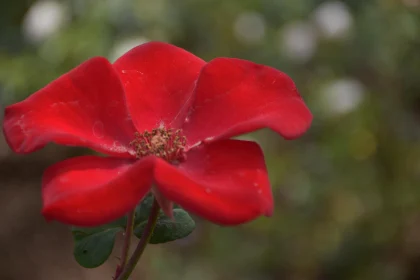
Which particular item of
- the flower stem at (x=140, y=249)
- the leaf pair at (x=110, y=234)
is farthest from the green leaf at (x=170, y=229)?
the flower stem at (x=140, y=249)

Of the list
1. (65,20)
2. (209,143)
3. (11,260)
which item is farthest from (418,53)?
(209,143)

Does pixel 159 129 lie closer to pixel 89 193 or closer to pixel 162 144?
pixel 162 144

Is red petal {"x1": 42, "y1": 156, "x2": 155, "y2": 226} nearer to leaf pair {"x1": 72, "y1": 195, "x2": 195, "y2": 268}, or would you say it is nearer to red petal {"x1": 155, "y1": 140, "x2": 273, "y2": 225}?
red petal {"x1": 155, "y1": 140, "x2": 273, "y2": 225}

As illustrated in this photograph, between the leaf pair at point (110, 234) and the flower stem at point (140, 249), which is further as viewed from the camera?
the leaf pair at point (110, 234)

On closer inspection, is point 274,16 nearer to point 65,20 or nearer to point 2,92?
point 65,20

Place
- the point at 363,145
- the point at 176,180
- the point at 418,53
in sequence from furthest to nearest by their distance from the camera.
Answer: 1. the point at 418,53
2. the point at 363,145
3. the point at 176,180

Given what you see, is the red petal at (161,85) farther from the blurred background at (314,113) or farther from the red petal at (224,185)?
the blurred background at (314,113)

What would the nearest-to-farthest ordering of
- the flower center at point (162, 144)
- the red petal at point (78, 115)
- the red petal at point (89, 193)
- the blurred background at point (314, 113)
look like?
the red petal at point (89, 193) < the red petal at point (78, 115) < the flower center at point (162, 144) < the blurred background at point (314, 113)

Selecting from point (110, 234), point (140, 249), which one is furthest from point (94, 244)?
point (140, 249)
